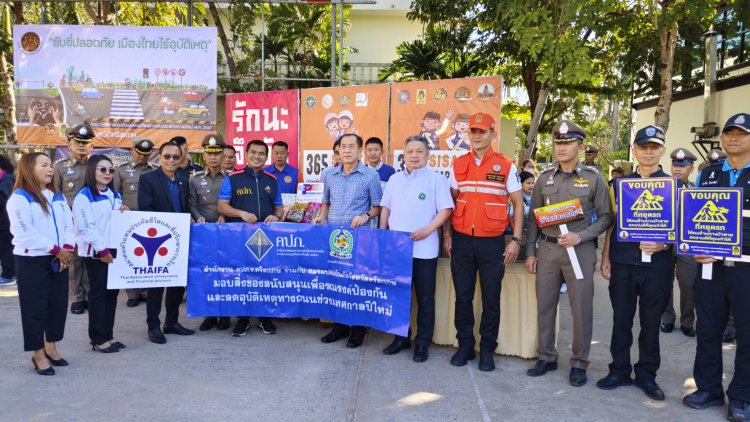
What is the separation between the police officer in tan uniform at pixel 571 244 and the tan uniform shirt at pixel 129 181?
458 cm

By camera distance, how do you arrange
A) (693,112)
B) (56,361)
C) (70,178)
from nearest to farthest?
(56,361)
(70,178)
(693,112)

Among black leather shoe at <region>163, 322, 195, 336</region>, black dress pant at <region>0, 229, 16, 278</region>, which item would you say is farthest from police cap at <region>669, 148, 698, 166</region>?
black dress pant at <region>0, 229, 16, 278</region>

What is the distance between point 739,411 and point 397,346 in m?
2.53

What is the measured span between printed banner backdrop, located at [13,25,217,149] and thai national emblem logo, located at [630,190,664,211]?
617cm

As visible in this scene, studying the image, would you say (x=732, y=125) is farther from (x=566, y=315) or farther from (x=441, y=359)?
(x=566, y=315)

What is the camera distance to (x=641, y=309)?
12.9ft

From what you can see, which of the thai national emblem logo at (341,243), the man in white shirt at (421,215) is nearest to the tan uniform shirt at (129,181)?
the thai national emblem logo at (341,243)

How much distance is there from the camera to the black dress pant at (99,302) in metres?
4.43

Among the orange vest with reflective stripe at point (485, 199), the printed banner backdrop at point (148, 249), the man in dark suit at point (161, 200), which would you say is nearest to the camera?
the orange vest with reflective stripe at point (485, 199)

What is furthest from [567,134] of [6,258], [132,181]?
[6,258]

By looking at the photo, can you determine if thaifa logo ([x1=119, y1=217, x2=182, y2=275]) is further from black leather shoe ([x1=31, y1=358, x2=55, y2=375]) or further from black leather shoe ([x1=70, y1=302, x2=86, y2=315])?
black leather shoe ([x1=70, y1=302, x2=86, y2=315])

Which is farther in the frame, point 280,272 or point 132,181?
point 132,181

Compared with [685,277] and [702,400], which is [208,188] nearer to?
[702,400]

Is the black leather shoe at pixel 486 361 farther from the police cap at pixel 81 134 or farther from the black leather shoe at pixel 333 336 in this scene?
the police cap at pixel 81 134
